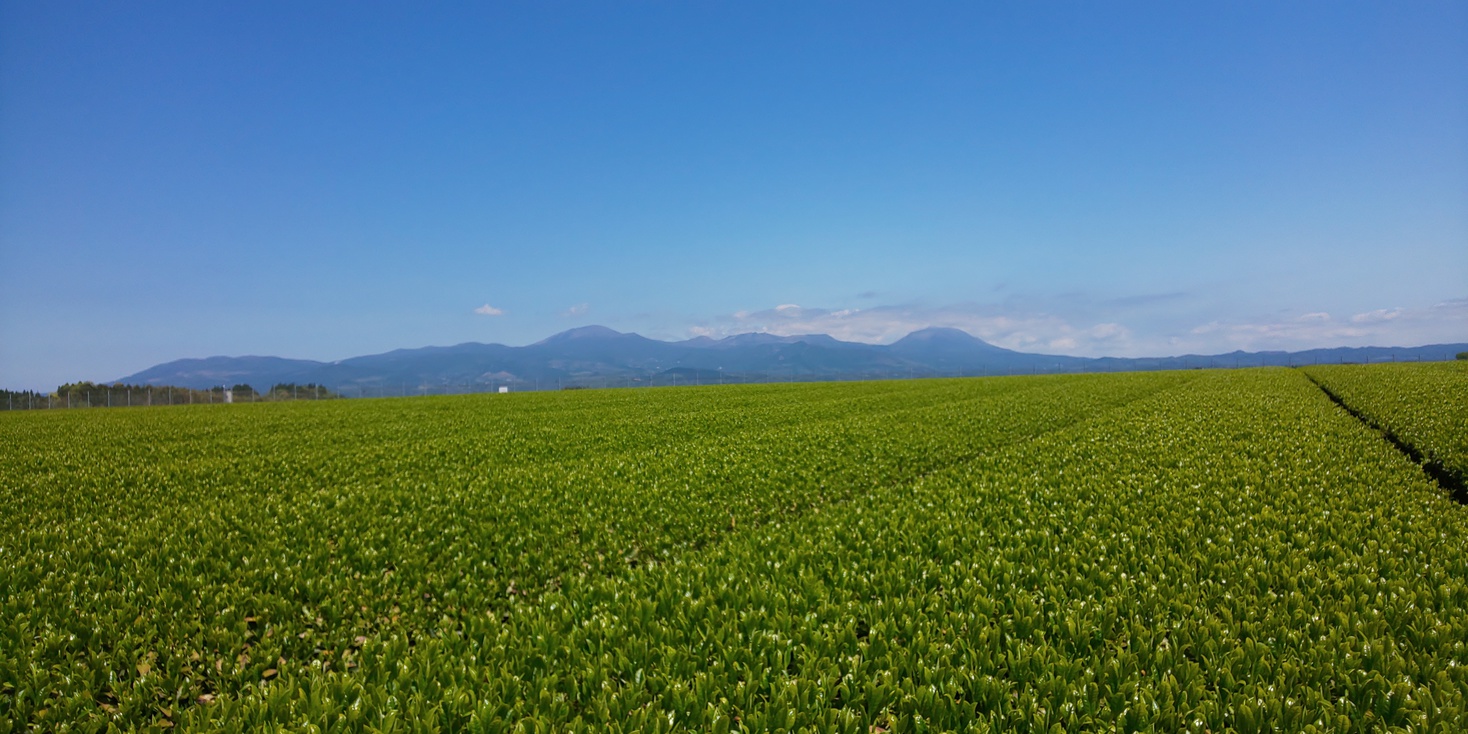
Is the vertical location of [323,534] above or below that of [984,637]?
above

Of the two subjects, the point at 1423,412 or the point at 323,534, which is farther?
the point at 1423,412

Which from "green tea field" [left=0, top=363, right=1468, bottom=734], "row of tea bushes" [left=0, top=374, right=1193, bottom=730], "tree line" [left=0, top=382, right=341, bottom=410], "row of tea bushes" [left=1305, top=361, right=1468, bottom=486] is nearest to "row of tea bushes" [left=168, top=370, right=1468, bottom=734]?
"green tea field" [left=0, top=363, right=1468, bottom=734]

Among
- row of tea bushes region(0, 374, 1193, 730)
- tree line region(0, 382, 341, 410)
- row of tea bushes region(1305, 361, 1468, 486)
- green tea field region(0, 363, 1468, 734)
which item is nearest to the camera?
green tea field region(0, 363, 1468, 734)

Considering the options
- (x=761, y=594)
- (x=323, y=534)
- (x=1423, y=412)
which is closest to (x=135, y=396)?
(x=323, y=534)

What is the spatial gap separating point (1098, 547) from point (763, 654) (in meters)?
4.66

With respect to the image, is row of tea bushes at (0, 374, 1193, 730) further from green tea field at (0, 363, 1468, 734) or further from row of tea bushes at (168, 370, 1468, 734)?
row of tea bushes at (168, 370, 1468, 734)

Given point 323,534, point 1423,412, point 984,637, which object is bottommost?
point 984,637

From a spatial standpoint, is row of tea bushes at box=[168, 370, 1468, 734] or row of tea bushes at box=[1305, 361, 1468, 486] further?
row of tea bushes at box=[1305, 361, 1468, 486]

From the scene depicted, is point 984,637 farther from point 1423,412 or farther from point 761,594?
point 1423,412

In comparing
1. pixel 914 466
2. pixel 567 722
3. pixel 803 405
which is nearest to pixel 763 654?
pixel 567 722

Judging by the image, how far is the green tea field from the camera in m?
4.47

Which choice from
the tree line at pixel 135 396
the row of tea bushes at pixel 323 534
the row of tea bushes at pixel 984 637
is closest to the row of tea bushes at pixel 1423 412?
the row of tea bushes at pixel 984 637

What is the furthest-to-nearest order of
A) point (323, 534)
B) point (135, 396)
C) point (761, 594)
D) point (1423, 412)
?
1. point (135, 396)
2. point (1423, 412)
3. point (323, 534)
4. point (761, 594)

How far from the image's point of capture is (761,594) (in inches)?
247
